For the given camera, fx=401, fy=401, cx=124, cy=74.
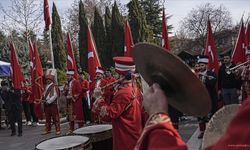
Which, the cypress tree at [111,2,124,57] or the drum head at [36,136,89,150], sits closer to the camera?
the drum head at [36,136,89,150]

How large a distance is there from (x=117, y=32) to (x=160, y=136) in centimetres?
3154

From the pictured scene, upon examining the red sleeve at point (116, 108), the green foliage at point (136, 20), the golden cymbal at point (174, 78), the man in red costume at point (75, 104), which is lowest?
the man in red costume at point (75, 104)

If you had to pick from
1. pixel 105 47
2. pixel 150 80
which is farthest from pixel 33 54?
pixel 105 47

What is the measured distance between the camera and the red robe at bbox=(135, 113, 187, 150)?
65.7 inches

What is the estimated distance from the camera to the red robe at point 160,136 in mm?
A: 1668

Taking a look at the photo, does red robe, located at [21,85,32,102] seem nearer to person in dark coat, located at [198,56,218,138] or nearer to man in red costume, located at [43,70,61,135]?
man in red costume, located at [43,70,61,135]

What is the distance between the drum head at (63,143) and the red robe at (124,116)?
0.54 metres

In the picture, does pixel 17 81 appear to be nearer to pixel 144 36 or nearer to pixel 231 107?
pixel 231 107

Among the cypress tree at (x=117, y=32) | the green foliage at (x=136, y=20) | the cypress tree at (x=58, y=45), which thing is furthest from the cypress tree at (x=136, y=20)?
the cypress tree at (x=58, y=45)

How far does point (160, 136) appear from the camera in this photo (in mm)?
1723

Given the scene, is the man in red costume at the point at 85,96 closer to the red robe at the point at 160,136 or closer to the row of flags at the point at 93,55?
the row of flags at the point at 93,55

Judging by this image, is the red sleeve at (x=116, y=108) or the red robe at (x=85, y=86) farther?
the red robe at (x=85, y=86)

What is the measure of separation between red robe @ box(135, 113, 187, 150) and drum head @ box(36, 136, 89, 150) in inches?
111

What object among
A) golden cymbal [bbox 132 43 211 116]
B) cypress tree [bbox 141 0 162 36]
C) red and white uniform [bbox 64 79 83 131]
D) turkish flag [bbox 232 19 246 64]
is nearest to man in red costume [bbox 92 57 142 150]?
golden cymbal [bbox 132 43 211 116]
